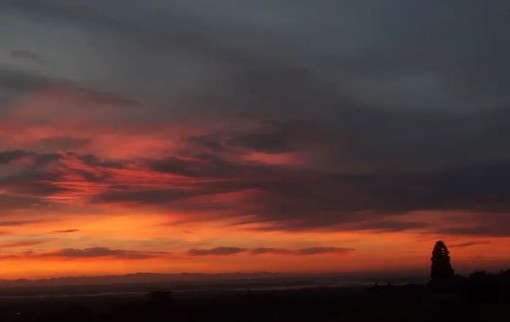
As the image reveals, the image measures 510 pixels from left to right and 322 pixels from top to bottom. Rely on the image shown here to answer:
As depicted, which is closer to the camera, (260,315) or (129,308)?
(260,315)

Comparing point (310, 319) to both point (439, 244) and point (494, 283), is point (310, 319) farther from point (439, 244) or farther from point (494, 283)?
point (439, 244)

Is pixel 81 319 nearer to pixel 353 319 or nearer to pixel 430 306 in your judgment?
pixel 353 319

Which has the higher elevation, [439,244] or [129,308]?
[439,244]

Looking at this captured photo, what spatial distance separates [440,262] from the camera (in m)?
105

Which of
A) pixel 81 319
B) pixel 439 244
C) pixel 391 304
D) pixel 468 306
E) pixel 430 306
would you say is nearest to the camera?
pixel 430 306

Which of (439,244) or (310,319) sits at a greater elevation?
(439,244)

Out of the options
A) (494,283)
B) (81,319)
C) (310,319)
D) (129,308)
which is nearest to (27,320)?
(81,319)

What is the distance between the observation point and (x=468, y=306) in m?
66.0

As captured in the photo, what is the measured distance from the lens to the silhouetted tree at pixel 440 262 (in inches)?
4129

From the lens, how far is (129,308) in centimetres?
8000

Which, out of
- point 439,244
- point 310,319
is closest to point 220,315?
point 310,319

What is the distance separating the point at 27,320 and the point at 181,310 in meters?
16.5

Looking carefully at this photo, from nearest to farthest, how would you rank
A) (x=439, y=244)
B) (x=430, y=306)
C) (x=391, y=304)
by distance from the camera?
(x=430, y=306)
(x=391, y=304)
(x=439, y=244)

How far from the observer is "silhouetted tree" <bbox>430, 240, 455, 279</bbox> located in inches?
4129
